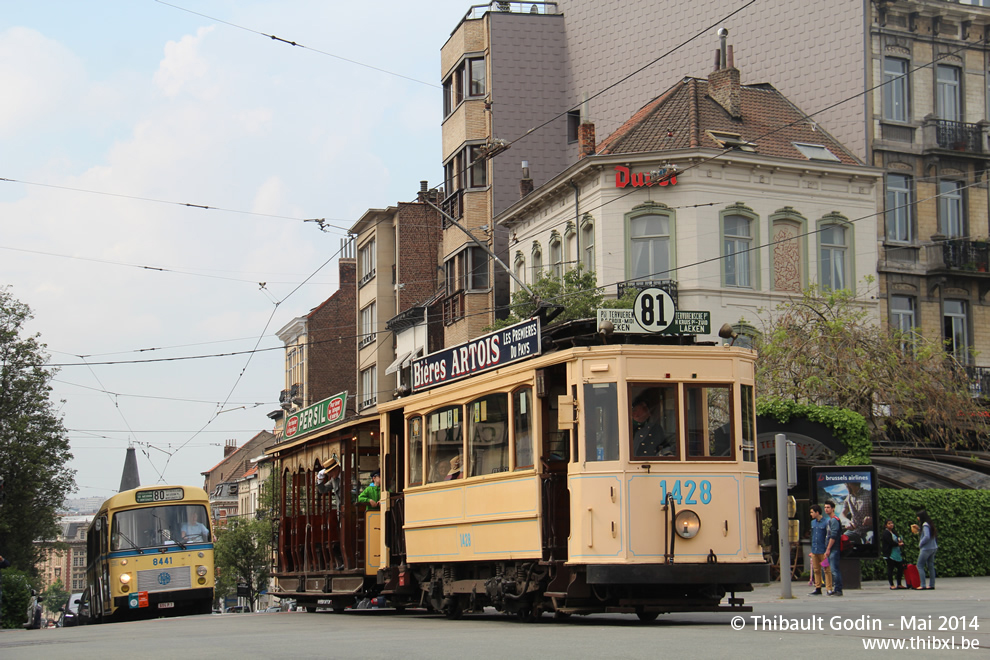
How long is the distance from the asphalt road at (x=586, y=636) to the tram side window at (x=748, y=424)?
68.2 inches

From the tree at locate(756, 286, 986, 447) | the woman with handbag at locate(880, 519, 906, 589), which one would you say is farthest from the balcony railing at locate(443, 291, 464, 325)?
the woman with handbag at locate(880, 519, 906, 589)

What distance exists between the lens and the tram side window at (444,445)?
612 inches

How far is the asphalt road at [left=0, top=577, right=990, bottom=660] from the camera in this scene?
996 cm

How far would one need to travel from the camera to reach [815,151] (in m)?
35.9

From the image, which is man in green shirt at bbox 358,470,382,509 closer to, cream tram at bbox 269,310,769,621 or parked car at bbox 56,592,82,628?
cream tram at bbox 269,310,769,621

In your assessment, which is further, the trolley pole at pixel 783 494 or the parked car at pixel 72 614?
the parked car at pixel 72 614

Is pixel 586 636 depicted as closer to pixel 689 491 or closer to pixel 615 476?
pixel 615 476

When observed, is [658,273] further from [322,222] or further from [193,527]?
[193,527]

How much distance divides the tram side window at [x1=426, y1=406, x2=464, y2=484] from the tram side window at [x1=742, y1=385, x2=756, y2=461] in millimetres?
3459

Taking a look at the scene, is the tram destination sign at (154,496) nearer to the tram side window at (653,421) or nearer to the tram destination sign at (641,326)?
the tram destination sign at (641,326)

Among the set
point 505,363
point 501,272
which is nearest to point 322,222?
point 501,272

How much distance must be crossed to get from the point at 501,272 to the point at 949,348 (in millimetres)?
13874

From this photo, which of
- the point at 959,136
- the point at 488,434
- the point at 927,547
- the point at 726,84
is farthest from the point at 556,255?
the point at 488,434

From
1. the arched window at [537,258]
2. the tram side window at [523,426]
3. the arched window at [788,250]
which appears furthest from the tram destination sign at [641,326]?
the arched window at [537,258]
